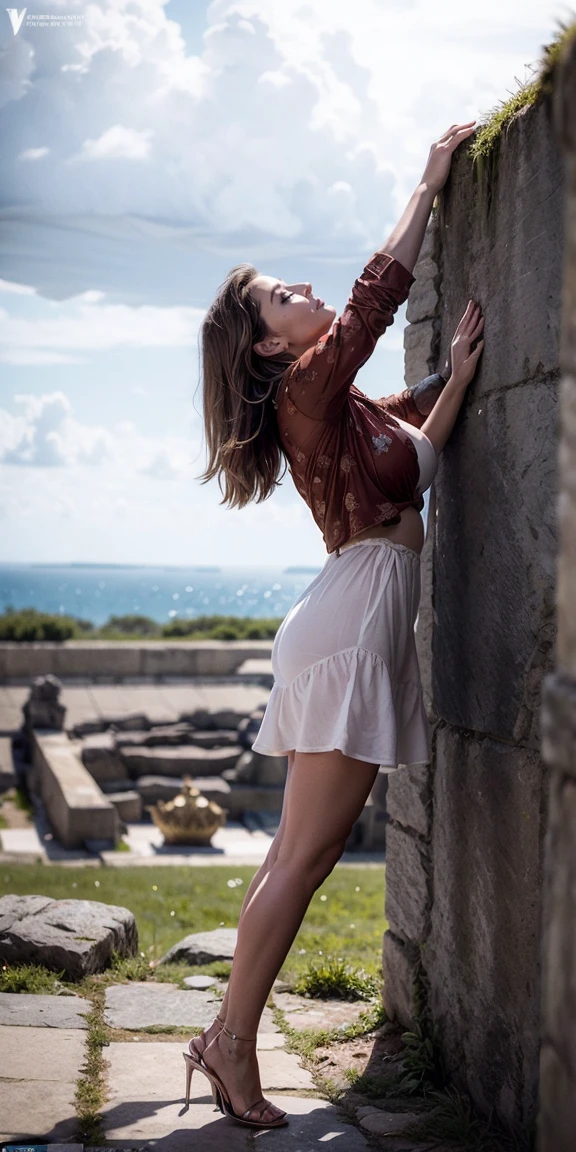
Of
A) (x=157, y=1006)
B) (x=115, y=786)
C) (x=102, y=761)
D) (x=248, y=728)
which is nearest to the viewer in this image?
(x=157, y=1006)

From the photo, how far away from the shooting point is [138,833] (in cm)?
1212

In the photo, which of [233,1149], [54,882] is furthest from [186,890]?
[233,1149]

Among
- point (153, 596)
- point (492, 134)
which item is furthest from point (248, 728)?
point (153, 596)

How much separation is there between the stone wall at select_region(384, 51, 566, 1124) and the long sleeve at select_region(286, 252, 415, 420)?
289 millimetres

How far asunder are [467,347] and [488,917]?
4.63 ft

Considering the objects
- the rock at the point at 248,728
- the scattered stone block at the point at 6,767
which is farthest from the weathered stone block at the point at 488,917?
the rock at the point at 248,728

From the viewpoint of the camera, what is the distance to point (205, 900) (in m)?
7.11

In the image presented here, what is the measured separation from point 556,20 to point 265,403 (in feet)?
3.49

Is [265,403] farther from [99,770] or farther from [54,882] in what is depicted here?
[99,770]

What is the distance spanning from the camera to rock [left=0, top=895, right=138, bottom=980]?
3768 mm

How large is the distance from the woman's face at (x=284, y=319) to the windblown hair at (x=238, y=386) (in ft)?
0.07

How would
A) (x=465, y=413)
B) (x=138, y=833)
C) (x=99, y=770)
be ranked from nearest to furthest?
1. (x=465, y=413)
2. (x=138, y=833)
3. (x=99, y=770)

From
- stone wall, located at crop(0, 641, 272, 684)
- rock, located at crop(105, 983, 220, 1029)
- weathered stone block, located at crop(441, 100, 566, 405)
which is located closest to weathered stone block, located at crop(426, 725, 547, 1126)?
weathered stone block, located at crop(441, 100, 566, 405)

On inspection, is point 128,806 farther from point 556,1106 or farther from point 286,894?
point 556,1106
